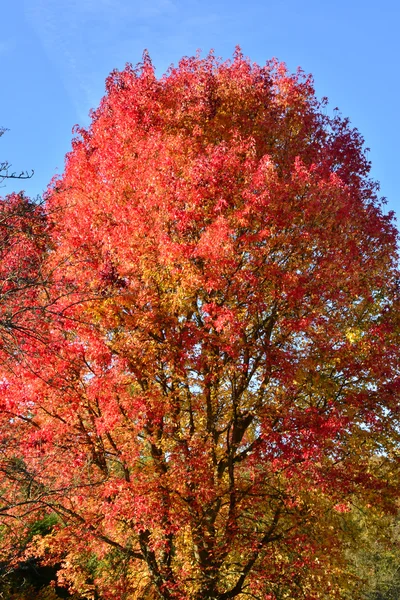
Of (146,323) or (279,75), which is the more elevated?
(279,75)

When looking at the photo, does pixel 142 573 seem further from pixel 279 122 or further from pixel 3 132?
pixel 279 122

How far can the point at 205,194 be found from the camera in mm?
11492

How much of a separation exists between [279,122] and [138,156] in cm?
468

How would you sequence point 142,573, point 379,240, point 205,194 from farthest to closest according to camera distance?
point 379,240 → point 142,573 → point 205,194

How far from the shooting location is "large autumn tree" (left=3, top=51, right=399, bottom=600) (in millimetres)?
10336

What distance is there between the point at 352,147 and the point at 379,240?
3.99m

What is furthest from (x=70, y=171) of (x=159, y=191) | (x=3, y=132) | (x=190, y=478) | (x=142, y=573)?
(x=142, y=573)

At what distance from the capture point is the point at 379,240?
1406 cm

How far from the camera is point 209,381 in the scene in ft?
37.4

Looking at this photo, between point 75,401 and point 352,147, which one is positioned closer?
point 75,401

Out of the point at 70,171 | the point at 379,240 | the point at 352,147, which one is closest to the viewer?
the point at 379,240

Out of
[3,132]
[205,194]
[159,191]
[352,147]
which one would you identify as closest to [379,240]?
[352,147]

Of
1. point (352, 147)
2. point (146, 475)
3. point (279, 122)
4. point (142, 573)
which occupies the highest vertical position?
point (352, 147)

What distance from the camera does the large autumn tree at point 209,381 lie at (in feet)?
33.9
